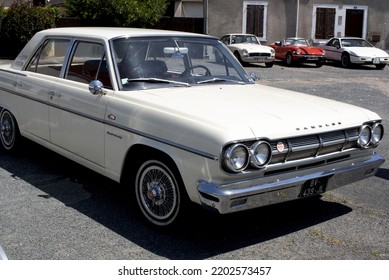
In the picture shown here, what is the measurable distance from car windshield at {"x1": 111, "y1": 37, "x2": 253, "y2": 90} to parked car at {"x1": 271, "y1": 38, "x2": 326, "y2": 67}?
684 inches

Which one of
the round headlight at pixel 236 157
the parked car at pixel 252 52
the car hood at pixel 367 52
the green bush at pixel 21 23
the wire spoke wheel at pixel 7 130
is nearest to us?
the round headlight at pixel 236 157

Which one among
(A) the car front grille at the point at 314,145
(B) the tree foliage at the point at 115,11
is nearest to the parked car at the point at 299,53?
(B) the tree foliage at the point at 115,11

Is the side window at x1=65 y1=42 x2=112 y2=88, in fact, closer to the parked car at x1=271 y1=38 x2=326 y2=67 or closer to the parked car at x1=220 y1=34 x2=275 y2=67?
the parked car at x1=220 y1=34 x2=275 y2=67

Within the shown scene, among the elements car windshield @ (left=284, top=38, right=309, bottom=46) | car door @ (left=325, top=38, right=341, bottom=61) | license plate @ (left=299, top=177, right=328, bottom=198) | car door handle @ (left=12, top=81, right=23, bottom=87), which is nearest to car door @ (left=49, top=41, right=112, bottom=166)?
car door handle @ (left=12, top=81, right=23, bottom=87)

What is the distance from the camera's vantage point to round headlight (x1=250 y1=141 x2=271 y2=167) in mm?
4055

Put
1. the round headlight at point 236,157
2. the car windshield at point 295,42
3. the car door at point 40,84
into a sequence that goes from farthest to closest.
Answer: the car windshield at point 295,42 → the car door at point 40,84 → the round headlight at point 236,157

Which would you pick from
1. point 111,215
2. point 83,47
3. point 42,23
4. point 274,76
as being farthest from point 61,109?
point 42,23

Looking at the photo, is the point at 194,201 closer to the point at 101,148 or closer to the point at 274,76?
the point at 101,148

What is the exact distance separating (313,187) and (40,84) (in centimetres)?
309

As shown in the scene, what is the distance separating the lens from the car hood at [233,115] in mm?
4090

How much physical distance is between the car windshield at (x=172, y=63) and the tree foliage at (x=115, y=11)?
18.9 m

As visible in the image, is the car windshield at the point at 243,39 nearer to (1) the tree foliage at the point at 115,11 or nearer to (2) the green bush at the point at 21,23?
(1) the tree foliage at the point at 115,11

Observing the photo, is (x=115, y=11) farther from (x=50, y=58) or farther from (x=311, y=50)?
(x=50, y=58)

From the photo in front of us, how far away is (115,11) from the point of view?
2409 centimetres
